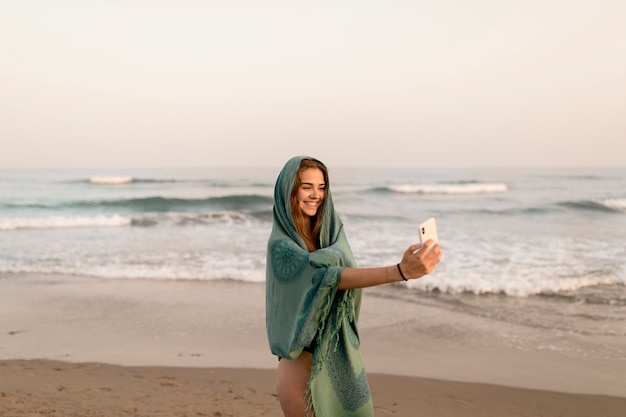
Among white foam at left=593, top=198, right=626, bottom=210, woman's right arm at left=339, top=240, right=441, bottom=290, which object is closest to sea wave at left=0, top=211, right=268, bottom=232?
white foam at left=593, top=198, right=626, bottom=210

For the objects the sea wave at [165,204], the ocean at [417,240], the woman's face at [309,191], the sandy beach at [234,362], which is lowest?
the sandy beach at [234,362]

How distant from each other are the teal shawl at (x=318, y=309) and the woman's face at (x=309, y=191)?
41 millimetres

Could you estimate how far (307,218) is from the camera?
7.78 feet

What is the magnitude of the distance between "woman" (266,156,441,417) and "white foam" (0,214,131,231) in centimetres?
1755

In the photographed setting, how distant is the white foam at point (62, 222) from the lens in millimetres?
18172

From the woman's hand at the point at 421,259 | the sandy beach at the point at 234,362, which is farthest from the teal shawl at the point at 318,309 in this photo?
the sandy beach at the point at 234,362

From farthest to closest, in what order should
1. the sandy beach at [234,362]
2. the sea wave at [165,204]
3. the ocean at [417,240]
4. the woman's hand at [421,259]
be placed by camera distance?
the sea wave at [165,204]
the ocean at [417,240]
the sandy beach at [234,362]
the woman's hand at [421,259]

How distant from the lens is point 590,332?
6.54 m

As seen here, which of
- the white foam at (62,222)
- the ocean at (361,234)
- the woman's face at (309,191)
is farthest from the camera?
the white foam at (62,222)

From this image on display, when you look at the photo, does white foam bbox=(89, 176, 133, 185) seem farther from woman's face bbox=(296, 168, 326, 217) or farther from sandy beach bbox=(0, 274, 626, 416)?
woman's face bbox=(296, 168, 326, 217)

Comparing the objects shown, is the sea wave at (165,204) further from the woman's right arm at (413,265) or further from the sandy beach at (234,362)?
the woman's right arm at (413,265)

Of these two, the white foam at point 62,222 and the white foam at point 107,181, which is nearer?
the white foam at point 62,222

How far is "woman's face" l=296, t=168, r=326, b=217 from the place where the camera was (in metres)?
2.31

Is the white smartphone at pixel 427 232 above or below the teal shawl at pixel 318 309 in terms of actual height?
above
